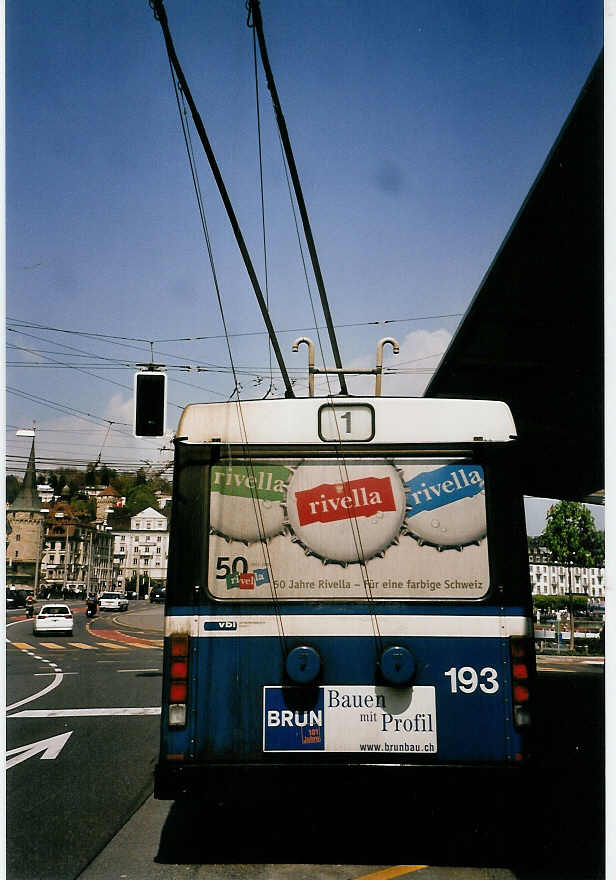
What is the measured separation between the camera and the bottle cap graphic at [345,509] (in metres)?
5.74

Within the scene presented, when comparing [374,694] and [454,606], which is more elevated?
[454,606]

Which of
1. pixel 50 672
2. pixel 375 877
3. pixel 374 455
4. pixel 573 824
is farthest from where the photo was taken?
pixel 50 672

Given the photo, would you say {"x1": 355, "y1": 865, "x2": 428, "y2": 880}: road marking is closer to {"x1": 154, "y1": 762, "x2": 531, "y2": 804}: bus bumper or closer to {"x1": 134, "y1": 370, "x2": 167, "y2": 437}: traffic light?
{"x1": 154, "y1": 762, "x2": 531, "y2": 804}: bus bumper

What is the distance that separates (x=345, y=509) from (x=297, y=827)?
2.86 metres

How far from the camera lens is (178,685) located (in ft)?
18.5

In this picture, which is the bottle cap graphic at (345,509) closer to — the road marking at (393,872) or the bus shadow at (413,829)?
the bus shadow at (413,829)

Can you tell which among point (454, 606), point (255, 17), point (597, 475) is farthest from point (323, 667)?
point (597, 475)

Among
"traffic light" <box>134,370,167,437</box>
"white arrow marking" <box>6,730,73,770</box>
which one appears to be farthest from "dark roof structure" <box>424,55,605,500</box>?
"white arrow marking" <box>6,730,73,770</box>

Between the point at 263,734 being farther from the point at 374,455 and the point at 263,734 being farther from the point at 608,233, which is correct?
the point at 608,233

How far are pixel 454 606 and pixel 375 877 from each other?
1787mm

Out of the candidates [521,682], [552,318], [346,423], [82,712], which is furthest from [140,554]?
[521,682]

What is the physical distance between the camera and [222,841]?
6473 mm

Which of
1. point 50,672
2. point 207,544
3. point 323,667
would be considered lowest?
point 50,672

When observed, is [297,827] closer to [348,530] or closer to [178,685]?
[178,685]
